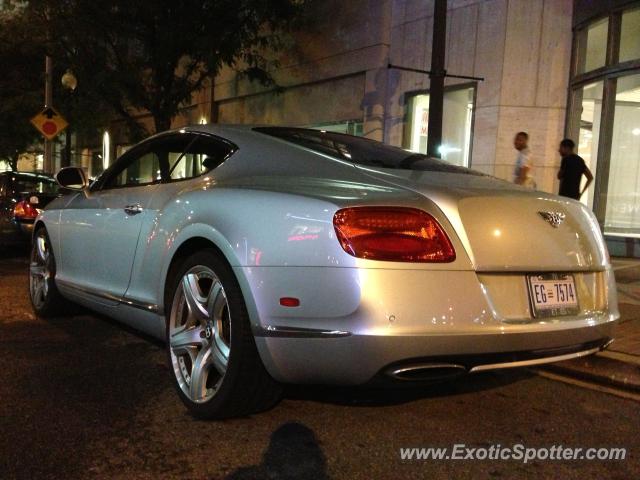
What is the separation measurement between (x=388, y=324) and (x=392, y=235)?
1.23 feet

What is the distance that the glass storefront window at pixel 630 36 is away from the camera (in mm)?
9844

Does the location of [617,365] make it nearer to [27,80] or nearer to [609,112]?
[609,112]

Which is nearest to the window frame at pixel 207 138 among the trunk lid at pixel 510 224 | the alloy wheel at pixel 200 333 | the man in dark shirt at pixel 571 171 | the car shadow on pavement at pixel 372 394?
the alloy wheel at pixel 200 333

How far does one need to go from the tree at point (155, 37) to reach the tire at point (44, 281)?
29.8 feet

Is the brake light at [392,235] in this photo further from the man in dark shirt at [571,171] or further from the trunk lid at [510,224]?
the man in dark shirt at [571,171]

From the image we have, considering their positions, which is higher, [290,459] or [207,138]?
[207,138]

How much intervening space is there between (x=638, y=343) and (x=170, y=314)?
3490 millimetres

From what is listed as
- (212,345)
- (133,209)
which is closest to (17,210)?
(133,209)

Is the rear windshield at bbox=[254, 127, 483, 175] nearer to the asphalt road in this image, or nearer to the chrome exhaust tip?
the chrome exhaust tip

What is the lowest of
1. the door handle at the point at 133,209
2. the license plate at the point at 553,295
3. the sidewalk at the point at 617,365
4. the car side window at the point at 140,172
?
the sidewalk at the point at 617,365

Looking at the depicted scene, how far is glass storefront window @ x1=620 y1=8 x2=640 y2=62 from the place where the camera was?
9.84m

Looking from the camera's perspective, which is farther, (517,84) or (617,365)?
(517,84)

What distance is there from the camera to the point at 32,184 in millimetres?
10438

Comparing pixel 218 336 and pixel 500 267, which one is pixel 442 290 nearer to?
pixel 500 267
